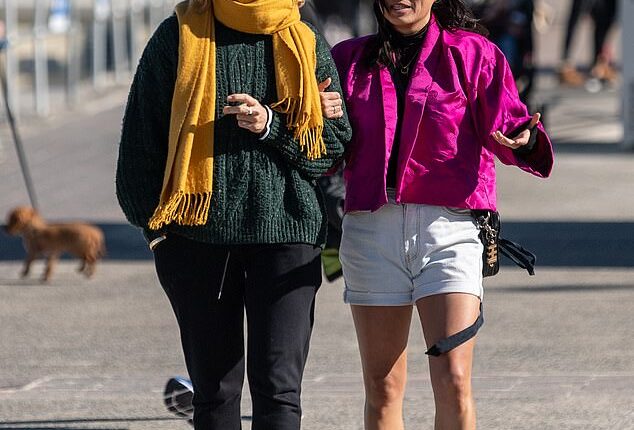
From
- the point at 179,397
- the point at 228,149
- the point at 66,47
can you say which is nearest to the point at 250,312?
the point at 228,149

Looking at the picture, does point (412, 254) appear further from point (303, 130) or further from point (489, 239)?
point (303, 130)

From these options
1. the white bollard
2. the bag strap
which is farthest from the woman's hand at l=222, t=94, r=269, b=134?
the white bollard

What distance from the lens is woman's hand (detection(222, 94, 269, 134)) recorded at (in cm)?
386

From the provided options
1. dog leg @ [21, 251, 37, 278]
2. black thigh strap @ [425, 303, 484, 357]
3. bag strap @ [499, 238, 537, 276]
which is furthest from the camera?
dog leg @ [21, 251, 37, 278]

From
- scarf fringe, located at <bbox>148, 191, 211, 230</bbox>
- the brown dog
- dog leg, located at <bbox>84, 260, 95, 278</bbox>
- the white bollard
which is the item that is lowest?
the white bollard

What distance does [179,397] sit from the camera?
5402mm

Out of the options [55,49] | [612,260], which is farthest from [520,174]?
[55,49]

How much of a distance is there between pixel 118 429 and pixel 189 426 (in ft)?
0.87

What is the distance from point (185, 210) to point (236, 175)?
17 centimetres

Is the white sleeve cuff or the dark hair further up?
the dark hair

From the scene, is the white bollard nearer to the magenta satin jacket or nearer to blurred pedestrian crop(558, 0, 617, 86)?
blurred pedestrian crop(558, 0, 617, 86)

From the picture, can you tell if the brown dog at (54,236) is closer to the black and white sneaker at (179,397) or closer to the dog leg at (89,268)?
the dog leg at (89,268)

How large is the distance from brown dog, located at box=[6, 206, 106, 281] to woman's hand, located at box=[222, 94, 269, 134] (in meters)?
4.91

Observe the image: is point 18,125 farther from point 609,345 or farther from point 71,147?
point 609,345
